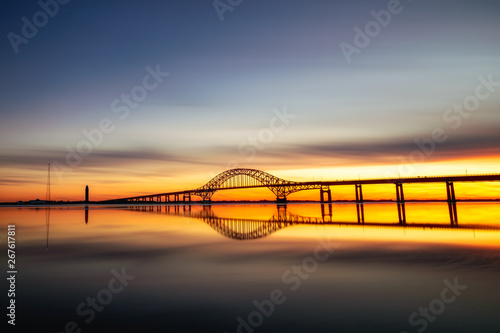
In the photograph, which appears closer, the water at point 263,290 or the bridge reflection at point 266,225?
the water at point 263,290

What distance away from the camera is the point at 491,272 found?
929 cm

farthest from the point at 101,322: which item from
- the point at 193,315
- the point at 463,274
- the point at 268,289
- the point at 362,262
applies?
the point at 463,274

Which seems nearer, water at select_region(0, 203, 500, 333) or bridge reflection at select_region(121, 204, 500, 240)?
water at select_region(0, 203, 500, 333)

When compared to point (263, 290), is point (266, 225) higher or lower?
lower

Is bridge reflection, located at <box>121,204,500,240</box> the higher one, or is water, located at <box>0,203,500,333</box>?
water, located at <box>0,203,500,333</box>

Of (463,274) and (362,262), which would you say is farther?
(362,262)

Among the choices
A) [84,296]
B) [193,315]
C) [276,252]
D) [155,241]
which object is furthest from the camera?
[155,241]

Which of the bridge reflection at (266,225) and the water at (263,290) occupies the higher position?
the water at (263,290)

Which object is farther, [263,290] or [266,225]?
[266,225]

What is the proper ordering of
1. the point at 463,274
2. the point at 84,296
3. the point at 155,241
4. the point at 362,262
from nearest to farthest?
the point at 84,296 < the point at 463,274 < the point at 362,262 < the point at 155,241

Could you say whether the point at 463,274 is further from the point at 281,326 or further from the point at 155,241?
the point at 155,241

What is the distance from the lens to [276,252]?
13867 millimetres

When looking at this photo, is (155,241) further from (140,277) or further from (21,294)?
(21,294)

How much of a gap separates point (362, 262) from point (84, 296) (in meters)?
8.08
